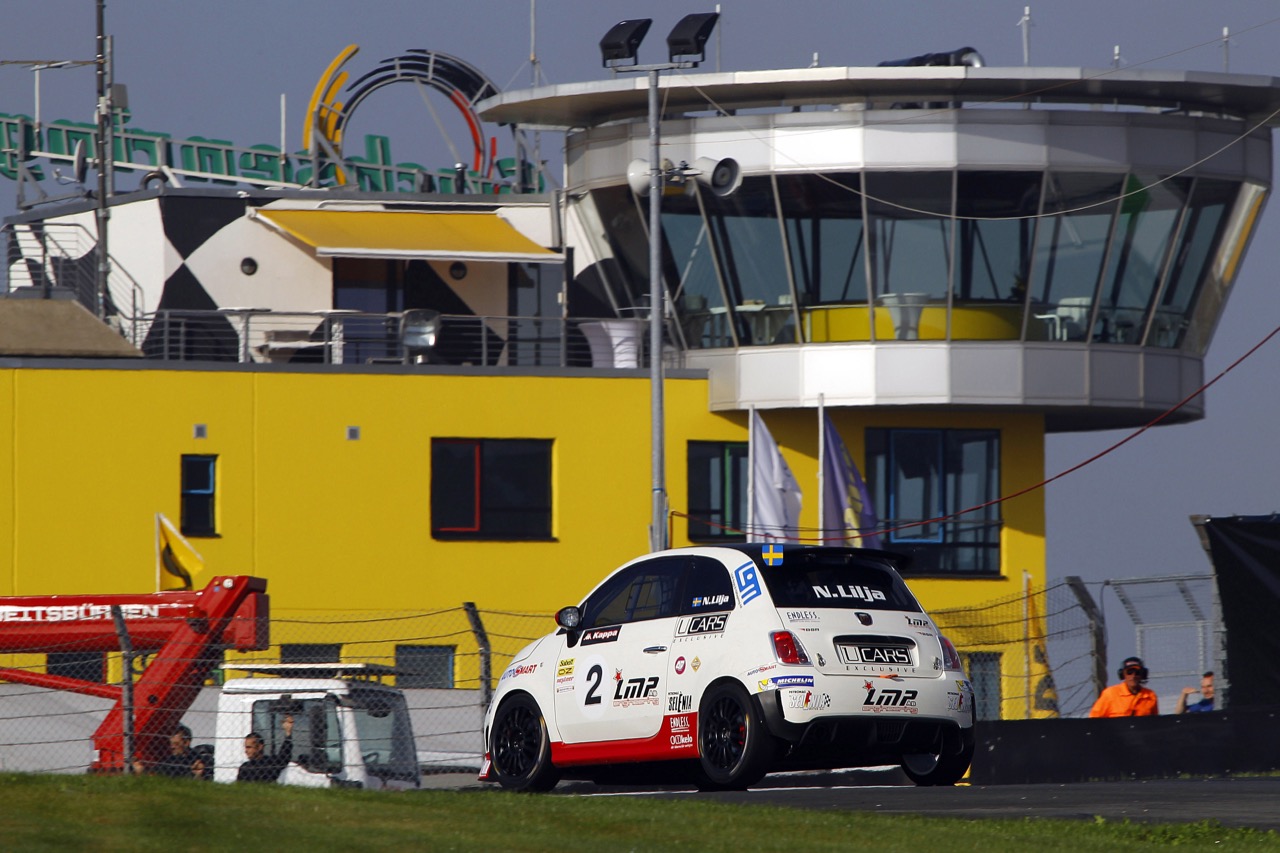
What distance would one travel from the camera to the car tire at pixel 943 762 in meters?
15.1

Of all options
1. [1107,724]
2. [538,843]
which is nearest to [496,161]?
[1107,724]

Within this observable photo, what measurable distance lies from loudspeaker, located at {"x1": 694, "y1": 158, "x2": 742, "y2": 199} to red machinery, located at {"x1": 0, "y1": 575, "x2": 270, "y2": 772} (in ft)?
45.4

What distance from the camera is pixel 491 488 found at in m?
34.5

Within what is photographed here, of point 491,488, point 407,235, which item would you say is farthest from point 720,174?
point 407,235

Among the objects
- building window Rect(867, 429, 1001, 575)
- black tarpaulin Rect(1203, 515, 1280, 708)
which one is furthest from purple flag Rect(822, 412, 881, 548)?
black tarpaulin Rect(1203, 515, 1280, 708)

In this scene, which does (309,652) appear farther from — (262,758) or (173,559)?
(262,758)

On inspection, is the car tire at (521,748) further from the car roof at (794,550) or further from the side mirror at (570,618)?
the car roof at (794,550)

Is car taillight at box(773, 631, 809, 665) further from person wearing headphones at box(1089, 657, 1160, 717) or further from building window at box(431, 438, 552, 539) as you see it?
building window at box(431, 438, 552, 539)

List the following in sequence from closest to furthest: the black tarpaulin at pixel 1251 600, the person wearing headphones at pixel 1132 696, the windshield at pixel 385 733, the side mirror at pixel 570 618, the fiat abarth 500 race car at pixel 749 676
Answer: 1. the fiat abarth 500 race car at pixel 749 676
2. the side mirror at pixel 570 618
3. the windshield at pixel 385 733
4. the black tarpaulin at pixel 1251 600
5. the person wearing headphones at pixel 1132 696

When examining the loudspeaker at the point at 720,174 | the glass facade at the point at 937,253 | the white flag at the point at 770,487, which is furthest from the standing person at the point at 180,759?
the glass facade at the point at 937,253

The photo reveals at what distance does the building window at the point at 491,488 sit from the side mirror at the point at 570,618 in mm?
18154

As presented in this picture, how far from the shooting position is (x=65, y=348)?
33.3 meters

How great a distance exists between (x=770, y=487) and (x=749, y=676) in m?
19.5

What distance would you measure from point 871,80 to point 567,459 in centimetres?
761
